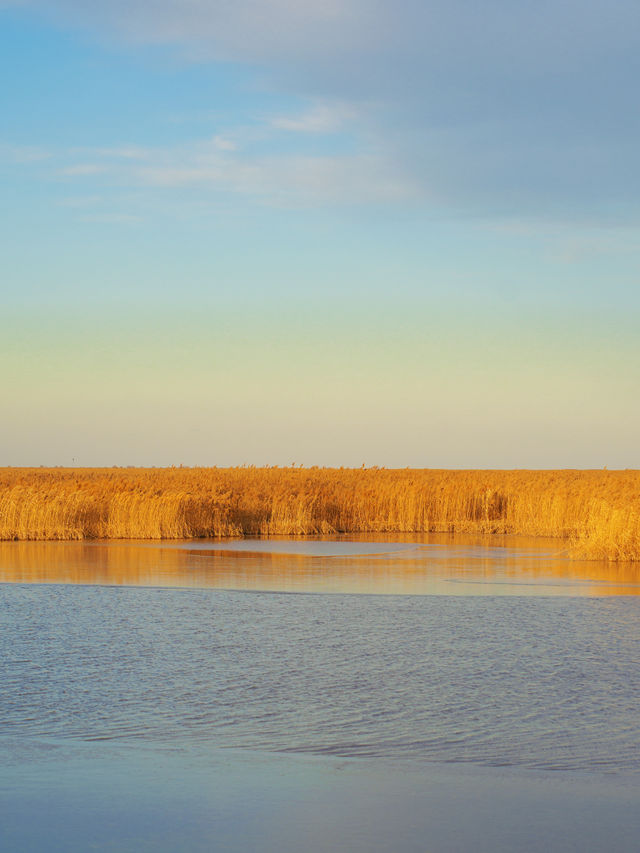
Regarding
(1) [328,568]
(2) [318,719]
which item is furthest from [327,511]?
(2) [318,719]

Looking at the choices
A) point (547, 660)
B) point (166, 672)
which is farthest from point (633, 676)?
point (166, 672)

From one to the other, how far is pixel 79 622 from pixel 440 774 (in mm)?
6065

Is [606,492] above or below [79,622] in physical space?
above

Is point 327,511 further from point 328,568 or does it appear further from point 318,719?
point 318,719

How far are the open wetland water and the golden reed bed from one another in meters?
8.44

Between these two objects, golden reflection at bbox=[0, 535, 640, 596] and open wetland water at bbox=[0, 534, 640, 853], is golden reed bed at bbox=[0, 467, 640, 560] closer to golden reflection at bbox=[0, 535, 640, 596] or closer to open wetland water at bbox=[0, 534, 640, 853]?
golden reflection at bbox=[0, 535, 640, 596]

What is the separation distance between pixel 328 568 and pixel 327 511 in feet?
32.5

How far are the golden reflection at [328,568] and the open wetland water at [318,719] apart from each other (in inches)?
25.5

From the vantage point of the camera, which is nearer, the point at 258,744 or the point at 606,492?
the point at 258,744

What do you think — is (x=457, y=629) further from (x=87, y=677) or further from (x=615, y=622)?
(x=87, y=677)

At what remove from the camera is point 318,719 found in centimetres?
667

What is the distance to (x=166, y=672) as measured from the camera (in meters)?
8.12

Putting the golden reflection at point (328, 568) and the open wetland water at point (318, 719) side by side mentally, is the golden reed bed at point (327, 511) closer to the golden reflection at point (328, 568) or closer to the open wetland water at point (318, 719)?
the golden reflection at point (328, 568)

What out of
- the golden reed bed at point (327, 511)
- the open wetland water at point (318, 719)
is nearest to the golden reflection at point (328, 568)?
the open wetland water at point (318, 719)
